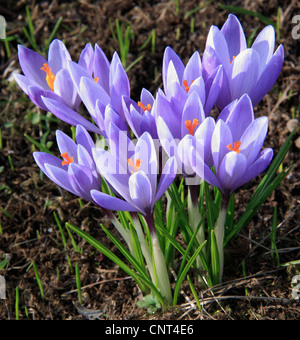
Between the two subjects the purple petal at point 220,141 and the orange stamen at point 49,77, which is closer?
the purple petal at point 220,141

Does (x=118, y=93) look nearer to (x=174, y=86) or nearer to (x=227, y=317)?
(x=174, y=86)

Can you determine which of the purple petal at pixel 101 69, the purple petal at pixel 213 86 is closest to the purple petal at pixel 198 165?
the purple petal at pixel 213 86

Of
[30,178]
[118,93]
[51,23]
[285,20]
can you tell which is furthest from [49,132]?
[285,20]

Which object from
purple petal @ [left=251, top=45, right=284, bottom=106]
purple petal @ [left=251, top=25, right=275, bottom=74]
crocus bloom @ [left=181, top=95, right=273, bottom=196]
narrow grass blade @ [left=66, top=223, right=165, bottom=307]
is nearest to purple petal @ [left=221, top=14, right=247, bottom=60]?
purple petal @ [left=251, top=25, right=275, bottom=74]

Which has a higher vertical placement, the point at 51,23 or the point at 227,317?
the point at 51,23

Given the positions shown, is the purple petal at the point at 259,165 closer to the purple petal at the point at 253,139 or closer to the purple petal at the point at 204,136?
the purple petal at the point at 253,139

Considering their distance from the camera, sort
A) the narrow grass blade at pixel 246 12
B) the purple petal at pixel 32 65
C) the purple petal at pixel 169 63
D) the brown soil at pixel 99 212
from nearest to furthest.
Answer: the purple petal at pixel 169 63 < the purple petal at pixel 32 65 < the brown soil at pixel 99 212 < the narrow grass blade at pixel 246 12
